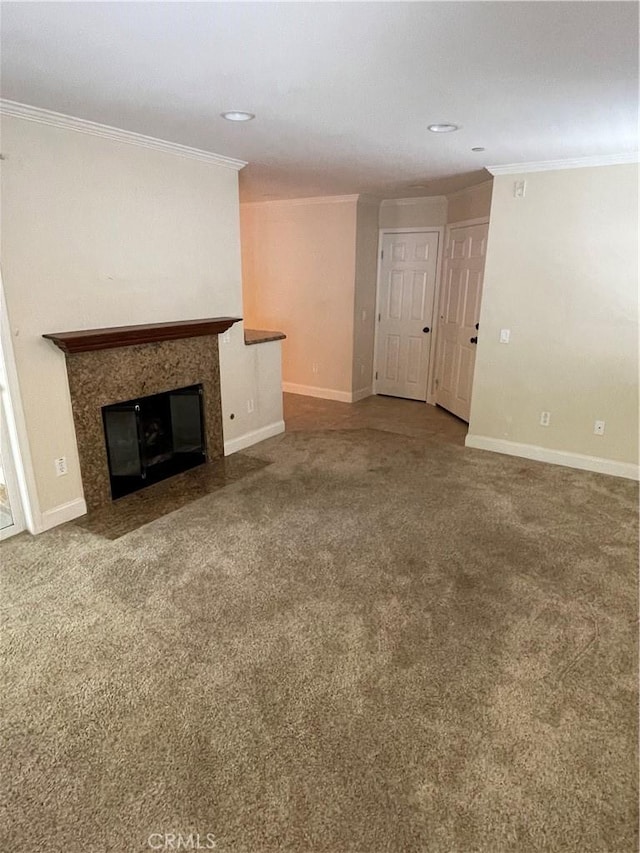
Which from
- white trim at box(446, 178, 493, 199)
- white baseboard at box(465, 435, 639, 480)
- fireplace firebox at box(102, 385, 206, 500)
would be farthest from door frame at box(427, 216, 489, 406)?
fireplace firebox at box(102, 385, 206, 500)

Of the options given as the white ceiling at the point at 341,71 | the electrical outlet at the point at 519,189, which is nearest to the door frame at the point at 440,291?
the electrical outlet at the point at 519,189

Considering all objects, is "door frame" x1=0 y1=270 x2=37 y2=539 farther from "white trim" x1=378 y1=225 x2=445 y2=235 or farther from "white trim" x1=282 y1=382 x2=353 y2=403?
"white trim" x1=378 y1=225 x2=445 y2=235

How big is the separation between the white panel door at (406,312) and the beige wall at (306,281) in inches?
26.2

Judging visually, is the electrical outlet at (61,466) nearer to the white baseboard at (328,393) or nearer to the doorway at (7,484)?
the doorway at (7,484)

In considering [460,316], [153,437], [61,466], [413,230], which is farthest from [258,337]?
[413,230]

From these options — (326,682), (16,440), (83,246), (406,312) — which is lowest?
(326,682)

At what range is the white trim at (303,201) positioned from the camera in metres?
5.94

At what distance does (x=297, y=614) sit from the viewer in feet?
8.26

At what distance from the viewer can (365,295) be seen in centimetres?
648

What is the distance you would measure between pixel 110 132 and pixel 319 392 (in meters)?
4.14

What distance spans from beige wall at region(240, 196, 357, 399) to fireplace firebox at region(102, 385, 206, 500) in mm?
2663

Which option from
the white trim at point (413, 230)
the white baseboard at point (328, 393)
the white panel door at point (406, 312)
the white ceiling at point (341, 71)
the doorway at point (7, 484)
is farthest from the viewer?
the white baseboard at point (328, 393)

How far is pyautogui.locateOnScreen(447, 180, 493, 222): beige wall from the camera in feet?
16.4

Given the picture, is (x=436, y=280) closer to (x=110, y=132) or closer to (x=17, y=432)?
(x=110, y=132)
